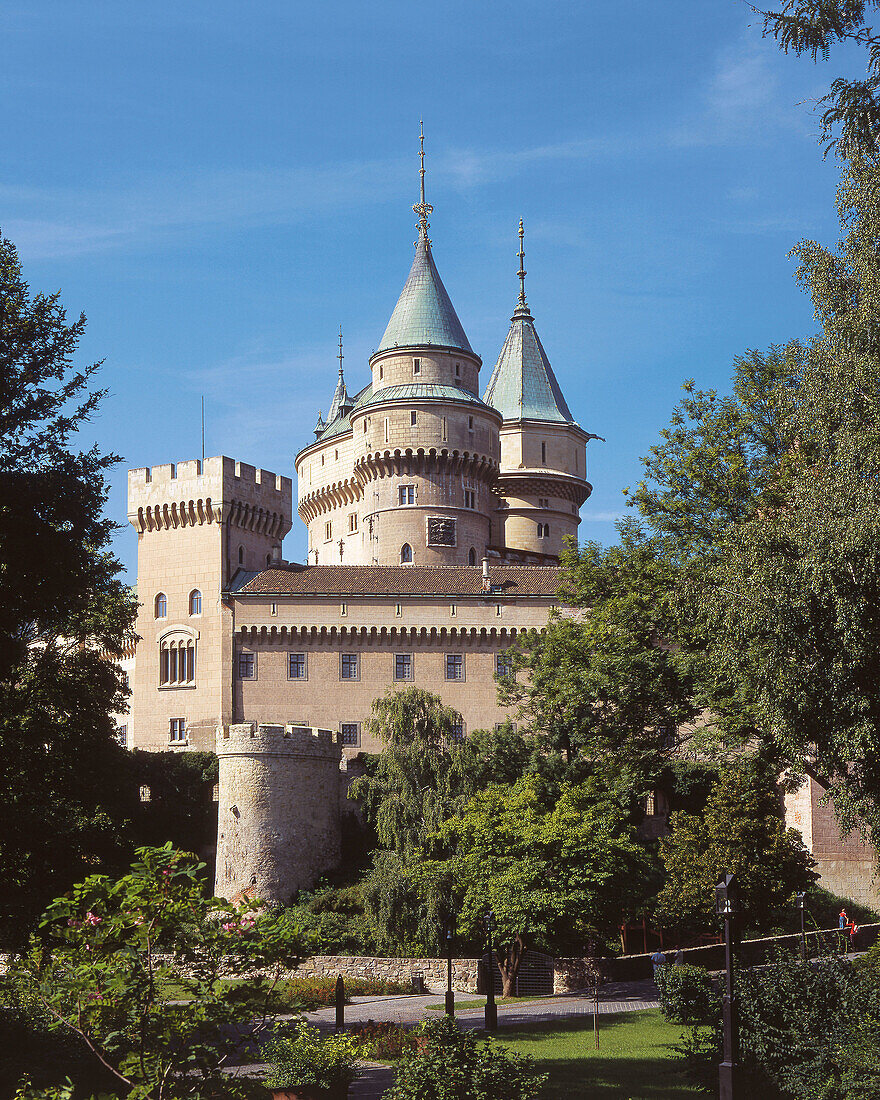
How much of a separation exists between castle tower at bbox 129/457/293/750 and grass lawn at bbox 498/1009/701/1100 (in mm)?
32078

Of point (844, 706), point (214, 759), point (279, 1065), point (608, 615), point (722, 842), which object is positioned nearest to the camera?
point (279, 1065)

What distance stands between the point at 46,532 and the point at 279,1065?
11154mm

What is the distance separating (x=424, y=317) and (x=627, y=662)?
40566mm

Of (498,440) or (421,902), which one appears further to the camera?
(498,440)

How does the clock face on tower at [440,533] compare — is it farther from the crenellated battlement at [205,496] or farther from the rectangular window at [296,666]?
the rectangular window at [296,666]

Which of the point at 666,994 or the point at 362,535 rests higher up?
the point at 362,535

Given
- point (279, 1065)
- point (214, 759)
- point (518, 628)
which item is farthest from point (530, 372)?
point (279, 1065)

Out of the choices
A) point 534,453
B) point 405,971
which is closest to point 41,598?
point 405,971

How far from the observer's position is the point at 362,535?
7162 cm

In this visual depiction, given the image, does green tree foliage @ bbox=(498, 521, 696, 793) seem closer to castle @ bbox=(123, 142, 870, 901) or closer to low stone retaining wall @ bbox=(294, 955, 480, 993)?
low stone retaining wall @ bbox=(294, 955, 480, 993)

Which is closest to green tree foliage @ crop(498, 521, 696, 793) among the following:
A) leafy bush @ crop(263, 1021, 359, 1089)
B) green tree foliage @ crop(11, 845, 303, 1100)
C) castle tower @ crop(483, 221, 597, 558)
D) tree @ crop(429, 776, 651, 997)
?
tree @ crop(429, 776, 651, 997)

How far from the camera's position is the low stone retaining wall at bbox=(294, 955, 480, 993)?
3519cm

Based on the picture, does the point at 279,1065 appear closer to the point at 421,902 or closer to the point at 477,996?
the point at 477,996

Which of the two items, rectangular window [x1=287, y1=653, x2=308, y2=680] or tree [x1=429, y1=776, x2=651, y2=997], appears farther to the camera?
rectangular window [x1=287, y1=653, x2=308, y2=680]
